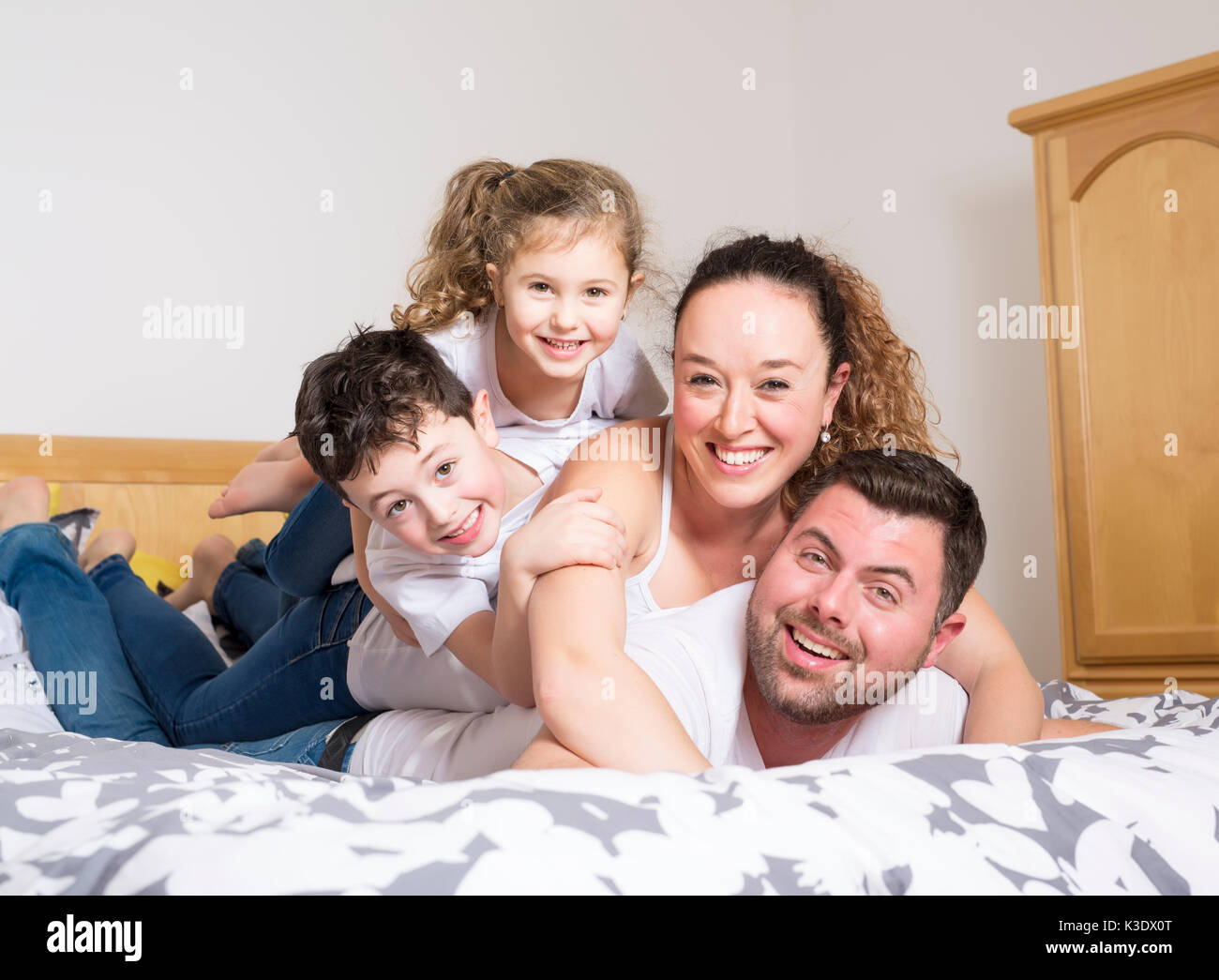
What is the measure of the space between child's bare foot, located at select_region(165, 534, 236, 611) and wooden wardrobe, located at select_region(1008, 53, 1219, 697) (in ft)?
6.76

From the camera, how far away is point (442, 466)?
1452 millimetres

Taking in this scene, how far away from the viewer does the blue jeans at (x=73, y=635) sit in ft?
6.03

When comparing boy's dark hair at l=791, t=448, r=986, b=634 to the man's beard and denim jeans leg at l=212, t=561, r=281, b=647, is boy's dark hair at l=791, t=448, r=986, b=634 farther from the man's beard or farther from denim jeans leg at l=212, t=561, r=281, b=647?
denim jeans leg at l=212, t=561, r=281, b=647

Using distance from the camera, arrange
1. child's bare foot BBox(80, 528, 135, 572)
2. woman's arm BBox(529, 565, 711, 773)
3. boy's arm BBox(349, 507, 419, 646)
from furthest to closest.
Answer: child's bare foot BBox(80, 528, 135, 572) < boy's arm BBox(349, 507, 419, 646) < woman's arm BBox(529, 565, 711, 773)

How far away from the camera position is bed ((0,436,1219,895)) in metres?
0.64

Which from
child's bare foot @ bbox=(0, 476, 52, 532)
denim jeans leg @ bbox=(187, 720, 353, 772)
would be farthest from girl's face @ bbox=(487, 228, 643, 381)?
child's bare foot @ bbox=(0, 476, 52, 532)

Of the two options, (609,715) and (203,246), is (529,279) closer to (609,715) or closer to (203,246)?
(609,715)

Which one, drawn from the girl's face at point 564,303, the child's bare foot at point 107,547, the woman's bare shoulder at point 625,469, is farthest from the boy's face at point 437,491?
the child's bare foot at point 107,547

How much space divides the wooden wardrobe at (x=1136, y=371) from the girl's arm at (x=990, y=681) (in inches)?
56.3

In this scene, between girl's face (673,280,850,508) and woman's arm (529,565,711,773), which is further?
girl's face (673,280,850,508)

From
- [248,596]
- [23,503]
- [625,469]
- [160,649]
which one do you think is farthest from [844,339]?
[23,503]

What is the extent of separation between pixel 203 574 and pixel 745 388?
1594mm

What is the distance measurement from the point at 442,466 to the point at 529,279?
0.36 m
